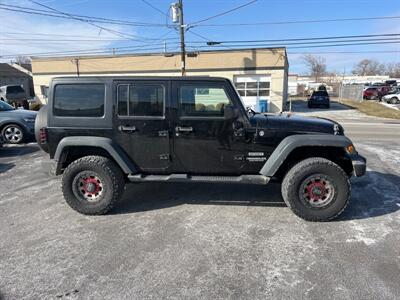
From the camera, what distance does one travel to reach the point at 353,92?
136 ft

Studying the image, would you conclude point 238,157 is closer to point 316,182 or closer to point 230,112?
point 230,112

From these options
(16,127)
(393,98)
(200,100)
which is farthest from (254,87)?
(200,100)

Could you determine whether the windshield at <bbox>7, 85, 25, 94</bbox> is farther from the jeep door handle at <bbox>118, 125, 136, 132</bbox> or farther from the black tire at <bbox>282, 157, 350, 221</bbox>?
the black tire at <bbox>282, 157, 350, 221</bbox>

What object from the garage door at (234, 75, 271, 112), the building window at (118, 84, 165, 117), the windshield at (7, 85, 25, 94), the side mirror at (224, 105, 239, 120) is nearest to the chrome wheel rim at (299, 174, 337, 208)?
the side mirror at (224, 105, 239, 120)

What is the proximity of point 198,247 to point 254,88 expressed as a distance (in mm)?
22802

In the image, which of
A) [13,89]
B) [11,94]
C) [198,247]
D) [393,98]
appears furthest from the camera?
[393,98]

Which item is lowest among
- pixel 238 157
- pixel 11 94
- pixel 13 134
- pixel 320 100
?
pixel 13 134

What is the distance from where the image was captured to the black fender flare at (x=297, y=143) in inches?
164

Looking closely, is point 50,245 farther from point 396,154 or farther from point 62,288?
point 396,154

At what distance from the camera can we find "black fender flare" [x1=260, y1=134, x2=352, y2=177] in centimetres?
418

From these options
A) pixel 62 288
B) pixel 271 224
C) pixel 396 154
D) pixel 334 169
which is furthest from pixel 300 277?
pixel 396 154

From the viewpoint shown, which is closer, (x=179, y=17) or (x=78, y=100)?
(x=78, y=100)

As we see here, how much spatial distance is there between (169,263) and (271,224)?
1.57 m

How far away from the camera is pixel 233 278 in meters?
3.02
